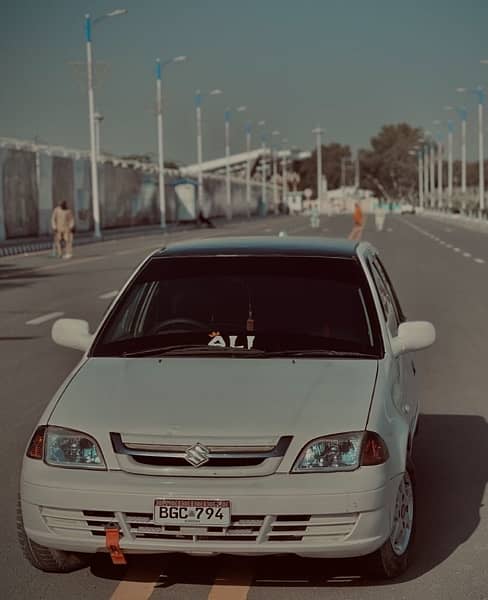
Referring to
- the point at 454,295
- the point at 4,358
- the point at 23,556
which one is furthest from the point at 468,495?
the point at 454,295

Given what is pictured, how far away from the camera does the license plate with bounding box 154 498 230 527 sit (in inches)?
199

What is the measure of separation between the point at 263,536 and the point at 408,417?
1500 millimetres

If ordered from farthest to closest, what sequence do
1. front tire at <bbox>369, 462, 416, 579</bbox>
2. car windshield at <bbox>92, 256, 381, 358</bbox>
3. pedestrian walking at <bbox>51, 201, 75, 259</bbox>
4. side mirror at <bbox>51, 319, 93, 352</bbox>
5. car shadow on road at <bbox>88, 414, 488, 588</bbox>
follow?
1. pedestrian walking at <bbox>51, 201, 75, 259</bbox>
2. side mirror at <bbox>51, 319, 93, 352</bbox>
3. car windshield at <bbox>92, 256, 381, 358</bbox>
4. car shadow on road at <bbox>88, 414, 488, 588</bbox>
5. front tire at <bbox>369, 462, 416, 579</bbox>

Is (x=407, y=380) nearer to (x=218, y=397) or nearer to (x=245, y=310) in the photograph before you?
(x=245, y=310)

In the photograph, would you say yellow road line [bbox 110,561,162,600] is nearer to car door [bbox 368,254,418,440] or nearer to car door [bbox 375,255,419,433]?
car door [bbox 368,254,418,440]

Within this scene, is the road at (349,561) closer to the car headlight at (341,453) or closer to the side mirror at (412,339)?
the car headlight at (341,453)

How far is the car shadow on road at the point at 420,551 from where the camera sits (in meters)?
5.59

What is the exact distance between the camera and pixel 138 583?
18.1 feet

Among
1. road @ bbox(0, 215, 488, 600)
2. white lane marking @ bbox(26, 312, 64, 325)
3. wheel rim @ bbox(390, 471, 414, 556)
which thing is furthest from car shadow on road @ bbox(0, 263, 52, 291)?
wheel rim @ bbox(390, 471, 414, 556)

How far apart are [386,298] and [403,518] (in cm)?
185

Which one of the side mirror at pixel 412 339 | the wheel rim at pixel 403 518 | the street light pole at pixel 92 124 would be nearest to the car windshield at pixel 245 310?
the side mirror at pixel 412 339

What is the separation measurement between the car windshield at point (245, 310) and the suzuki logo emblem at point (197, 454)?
101 cm

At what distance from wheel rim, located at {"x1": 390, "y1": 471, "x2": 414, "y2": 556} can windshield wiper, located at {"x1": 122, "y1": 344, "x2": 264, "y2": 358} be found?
0.89 m

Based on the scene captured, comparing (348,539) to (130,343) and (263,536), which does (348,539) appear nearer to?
(263,536)
